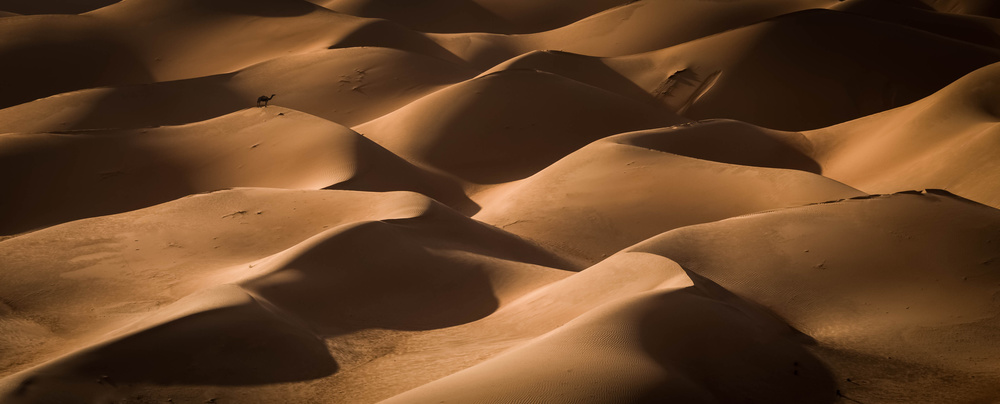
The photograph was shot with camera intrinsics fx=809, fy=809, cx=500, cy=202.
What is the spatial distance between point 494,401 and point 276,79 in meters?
11.0

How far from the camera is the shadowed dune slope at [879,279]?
3918mm

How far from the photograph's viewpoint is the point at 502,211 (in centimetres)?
818

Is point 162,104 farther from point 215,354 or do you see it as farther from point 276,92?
point 215,354

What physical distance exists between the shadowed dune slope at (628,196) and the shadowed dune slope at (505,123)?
3.64ft

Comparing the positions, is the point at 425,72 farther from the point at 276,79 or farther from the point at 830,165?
the point at 830,165

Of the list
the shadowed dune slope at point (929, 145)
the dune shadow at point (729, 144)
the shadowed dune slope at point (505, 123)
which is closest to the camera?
the shadowed dune slope at point (929, 145)

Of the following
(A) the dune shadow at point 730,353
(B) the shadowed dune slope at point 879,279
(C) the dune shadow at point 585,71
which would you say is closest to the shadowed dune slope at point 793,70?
(C) the dune shadow at point 585,71

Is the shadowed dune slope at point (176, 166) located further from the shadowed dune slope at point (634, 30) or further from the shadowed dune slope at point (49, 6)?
the shadowed dune slope at point (49, 6)

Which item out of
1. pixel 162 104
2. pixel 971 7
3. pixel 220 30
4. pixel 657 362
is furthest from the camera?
pixel 971 7

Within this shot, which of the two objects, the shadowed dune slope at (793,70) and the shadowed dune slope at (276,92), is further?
the shadowed dune slope at (793,70)

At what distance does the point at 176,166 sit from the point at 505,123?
407cm

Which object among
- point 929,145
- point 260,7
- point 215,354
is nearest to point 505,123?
point 929,145

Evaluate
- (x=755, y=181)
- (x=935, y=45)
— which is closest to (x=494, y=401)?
(x=755, y=181)

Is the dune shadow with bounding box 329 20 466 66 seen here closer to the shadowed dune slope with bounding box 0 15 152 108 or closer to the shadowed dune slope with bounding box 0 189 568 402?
the shadowed dune slope with bounding box 0 15 152 108
